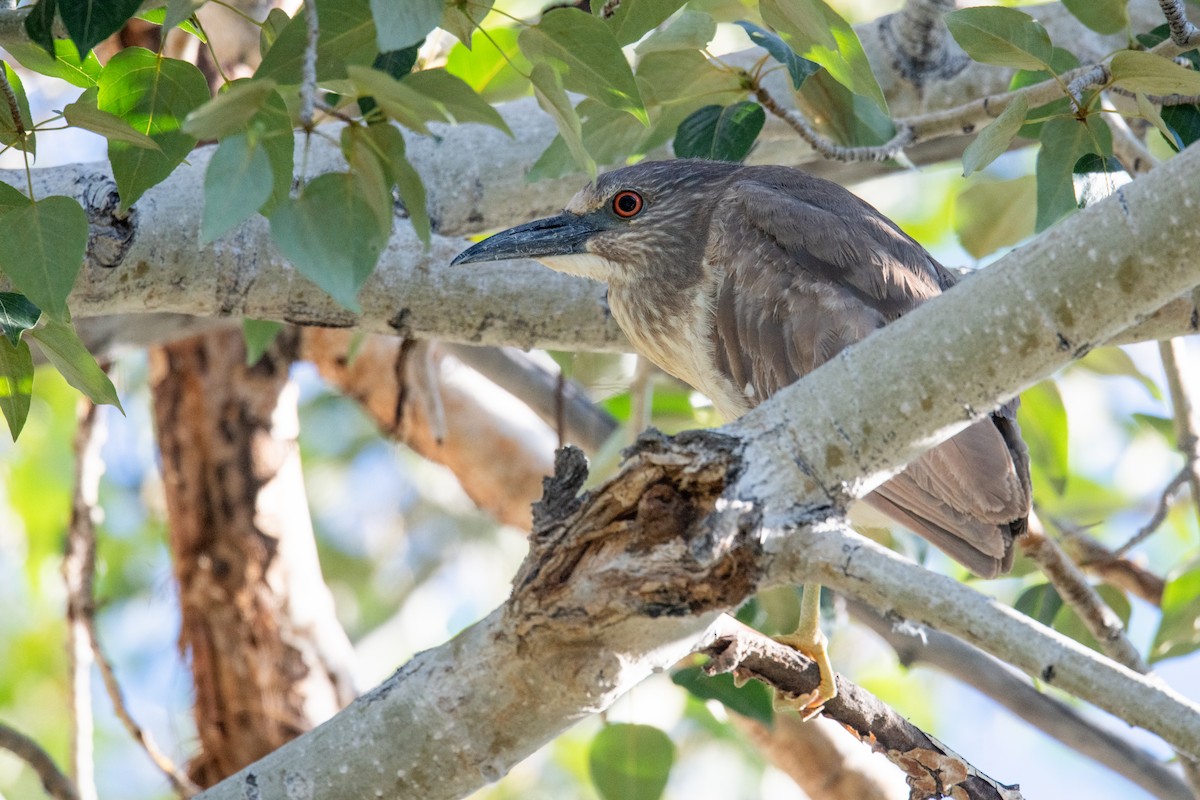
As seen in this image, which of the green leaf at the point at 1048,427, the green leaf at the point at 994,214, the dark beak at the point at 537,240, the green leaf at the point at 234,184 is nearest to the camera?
the green leaf at the point at 234,184

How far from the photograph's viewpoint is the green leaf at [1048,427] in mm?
4172

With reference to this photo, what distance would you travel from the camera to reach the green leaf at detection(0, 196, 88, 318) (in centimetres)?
179

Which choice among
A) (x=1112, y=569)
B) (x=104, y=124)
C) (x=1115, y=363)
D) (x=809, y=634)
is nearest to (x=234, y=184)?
(x=104, y=124)

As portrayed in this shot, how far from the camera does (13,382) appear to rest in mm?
2137

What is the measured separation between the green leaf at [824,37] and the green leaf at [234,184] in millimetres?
960

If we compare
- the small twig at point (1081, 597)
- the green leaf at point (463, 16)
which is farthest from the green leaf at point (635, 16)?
the small twig at point (1081, 597)

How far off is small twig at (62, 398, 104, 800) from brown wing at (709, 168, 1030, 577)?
2396 millimetres

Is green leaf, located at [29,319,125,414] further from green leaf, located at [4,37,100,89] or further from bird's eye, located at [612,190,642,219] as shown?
bird's eye, located at [612,190,642,219]

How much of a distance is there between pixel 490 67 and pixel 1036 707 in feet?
10.1

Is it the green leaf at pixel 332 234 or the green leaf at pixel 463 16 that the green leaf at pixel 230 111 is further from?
the green leaf at pixel 463 16

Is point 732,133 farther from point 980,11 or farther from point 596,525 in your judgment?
point 596,525

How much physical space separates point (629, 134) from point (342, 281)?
1677mm

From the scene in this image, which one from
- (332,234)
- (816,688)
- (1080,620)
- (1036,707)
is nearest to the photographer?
(332,234)

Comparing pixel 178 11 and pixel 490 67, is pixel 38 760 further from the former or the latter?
pixel 490 67
